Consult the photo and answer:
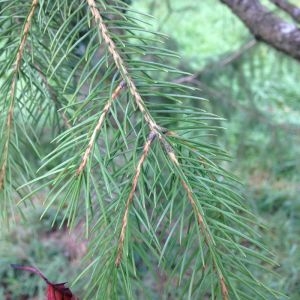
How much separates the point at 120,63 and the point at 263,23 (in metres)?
0.85

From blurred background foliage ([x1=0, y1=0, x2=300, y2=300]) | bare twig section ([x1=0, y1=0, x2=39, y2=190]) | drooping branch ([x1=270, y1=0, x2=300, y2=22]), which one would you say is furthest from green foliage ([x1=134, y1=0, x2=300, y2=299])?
bare twig section ([x1=0, y1=0, x2=39, y2=190])

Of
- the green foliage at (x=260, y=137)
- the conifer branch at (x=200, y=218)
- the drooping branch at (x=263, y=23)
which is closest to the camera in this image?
the conifer branch at (x=200, y=218)

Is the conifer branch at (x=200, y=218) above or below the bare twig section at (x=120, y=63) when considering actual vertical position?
below

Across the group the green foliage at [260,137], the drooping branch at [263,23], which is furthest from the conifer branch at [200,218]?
the green foliage at [260,137]

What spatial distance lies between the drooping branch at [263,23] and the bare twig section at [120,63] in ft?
2.50

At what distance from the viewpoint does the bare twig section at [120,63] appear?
542mm

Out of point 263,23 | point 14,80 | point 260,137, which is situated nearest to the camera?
point 14,80

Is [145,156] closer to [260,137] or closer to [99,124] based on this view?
[99,124]

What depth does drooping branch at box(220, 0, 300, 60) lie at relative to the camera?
1.30 metres

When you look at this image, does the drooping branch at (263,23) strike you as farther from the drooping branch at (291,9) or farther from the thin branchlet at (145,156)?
the thin branchlet at (145,156)

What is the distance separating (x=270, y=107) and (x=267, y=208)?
1.01 meters

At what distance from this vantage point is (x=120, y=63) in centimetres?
56

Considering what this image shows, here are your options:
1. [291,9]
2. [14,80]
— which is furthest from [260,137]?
[14,80]

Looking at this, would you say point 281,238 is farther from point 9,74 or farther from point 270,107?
point 9,74
